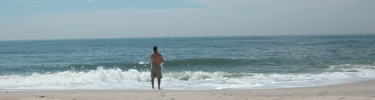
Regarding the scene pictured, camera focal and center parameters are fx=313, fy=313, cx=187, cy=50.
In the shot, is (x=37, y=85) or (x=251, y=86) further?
(x=37, y=85)

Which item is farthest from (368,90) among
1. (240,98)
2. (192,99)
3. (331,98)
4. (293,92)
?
(192,99)

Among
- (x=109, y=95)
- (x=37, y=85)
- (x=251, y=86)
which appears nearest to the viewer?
(x=109, y=95)

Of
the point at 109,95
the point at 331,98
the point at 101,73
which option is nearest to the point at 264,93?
the point at 331,98

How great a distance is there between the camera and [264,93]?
7973 mm

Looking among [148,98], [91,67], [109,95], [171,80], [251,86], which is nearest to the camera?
[148,98]

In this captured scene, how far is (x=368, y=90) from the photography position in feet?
27.7

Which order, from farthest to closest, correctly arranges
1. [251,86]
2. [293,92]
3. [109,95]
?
[251,86] → [293,92] → [109,95]

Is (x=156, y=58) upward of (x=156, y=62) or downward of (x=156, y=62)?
upward

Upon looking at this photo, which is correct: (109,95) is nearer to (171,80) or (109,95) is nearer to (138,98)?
(138,98)

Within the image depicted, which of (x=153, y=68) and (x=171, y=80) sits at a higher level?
(x=153, y=68)

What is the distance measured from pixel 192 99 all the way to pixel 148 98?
98cm

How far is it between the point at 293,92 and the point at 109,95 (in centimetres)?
469

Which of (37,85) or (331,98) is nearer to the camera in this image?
(331,98)

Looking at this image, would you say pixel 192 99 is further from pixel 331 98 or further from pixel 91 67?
pixel 91 67
